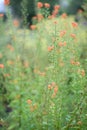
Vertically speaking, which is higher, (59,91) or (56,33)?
(56,33)

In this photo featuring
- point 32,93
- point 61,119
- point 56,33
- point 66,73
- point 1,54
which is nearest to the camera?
point 56,33

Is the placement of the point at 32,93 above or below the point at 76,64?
below

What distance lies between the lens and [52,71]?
4.09 m

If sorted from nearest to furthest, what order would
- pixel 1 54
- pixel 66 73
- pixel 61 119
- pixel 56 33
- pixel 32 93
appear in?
1. pixel 56 33
2. pixel 61 119
3. pixel 66 73
4. pixel 32 93
5. pixel 1 54

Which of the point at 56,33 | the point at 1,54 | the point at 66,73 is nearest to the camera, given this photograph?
the point at 56,33

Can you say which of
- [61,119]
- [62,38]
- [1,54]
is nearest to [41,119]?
[61,119]

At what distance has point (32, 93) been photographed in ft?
17.4

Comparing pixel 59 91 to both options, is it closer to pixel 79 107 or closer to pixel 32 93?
pixel 79 107

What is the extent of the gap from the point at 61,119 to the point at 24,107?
648 mm

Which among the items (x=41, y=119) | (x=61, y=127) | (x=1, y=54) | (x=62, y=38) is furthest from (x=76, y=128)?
(x=1, y=54)

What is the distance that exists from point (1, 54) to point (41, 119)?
7.81ft

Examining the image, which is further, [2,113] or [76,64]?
[2,113]

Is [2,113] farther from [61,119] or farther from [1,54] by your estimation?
[61,119]

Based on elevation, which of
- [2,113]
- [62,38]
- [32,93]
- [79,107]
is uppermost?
[62,38]
